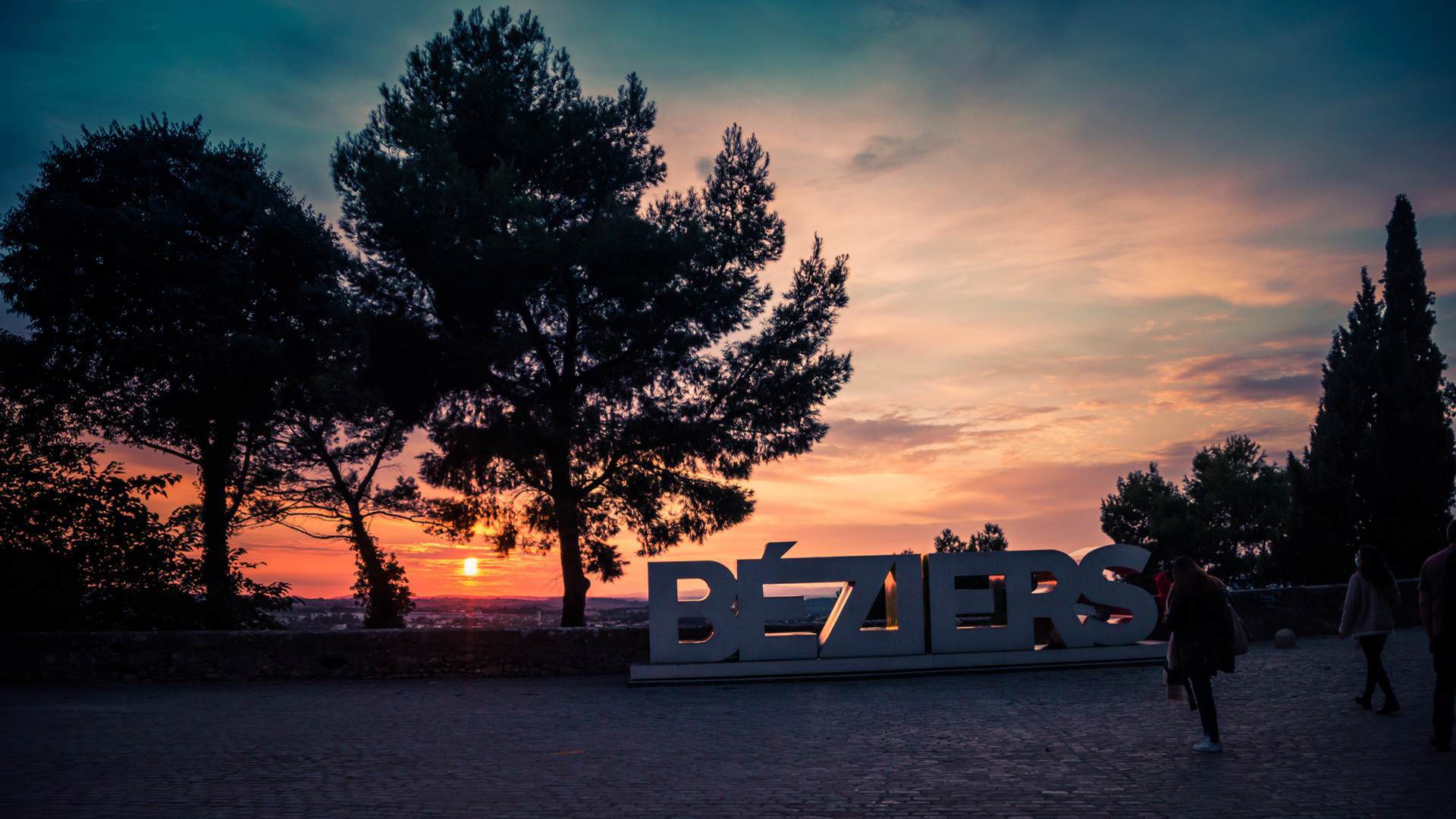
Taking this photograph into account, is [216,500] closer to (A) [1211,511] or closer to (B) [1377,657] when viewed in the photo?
(B) [1377,657]

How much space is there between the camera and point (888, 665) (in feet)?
52.6

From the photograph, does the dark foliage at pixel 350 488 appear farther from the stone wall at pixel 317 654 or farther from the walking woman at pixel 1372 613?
the walking woman at pixel 1372 613

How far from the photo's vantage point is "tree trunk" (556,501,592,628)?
23391 millimetres

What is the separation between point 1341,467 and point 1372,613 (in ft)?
101

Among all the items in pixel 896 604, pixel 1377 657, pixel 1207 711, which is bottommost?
pixel 1207 711

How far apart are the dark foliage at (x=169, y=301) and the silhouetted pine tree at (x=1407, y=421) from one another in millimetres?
34803

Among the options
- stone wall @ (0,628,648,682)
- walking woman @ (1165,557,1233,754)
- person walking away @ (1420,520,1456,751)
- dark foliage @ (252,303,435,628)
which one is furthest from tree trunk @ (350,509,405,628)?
person walking away @ (1420,520,1456,751)

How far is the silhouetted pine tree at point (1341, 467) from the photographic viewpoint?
36156mm

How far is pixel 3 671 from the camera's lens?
1639 centimetres

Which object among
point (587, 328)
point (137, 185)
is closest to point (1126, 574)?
point (587, 328)

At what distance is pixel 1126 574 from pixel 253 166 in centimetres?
2580

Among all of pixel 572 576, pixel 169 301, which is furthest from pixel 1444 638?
pixel 169 301

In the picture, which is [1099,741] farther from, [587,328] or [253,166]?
[253,166]

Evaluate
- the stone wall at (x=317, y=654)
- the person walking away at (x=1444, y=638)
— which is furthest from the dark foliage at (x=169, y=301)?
the person walking away at (x=1444, y=638)
